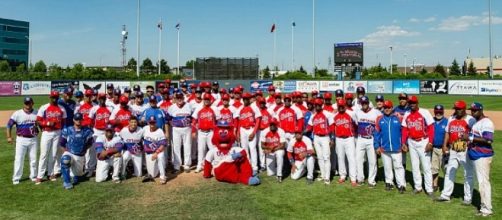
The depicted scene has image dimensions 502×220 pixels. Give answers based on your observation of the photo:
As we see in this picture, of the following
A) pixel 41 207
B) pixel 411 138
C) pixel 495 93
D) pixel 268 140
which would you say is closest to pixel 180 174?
pixel 268 140

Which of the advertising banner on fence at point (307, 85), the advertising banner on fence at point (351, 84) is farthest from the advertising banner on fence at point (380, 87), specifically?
the advertising banner on fence at point (307, 85)

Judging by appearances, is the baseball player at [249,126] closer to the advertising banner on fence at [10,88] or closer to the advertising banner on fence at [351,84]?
the advertising banner on fence at [351,84]

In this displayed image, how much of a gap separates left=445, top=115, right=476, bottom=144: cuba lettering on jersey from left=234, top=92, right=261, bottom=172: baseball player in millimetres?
4044

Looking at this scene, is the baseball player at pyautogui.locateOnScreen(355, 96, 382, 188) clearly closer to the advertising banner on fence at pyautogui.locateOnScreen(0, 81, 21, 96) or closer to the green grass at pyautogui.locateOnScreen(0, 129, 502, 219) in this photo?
the green grass at pyautogui.locateOnScreen(0, 129, 502, 219)

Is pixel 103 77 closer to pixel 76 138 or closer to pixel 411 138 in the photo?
pixel 76 138

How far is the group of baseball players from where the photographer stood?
24.7 ft

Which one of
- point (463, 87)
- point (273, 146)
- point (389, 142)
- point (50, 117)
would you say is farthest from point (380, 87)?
point (50, 117)

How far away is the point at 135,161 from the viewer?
8.93 meters

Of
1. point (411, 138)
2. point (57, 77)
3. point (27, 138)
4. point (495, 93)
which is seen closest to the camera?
point (411, 138)

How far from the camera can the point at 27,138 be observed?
27.2 feet

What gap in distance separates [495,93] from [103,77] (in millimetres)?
39384

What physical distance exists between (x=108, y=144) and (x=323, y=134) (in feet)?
15.3

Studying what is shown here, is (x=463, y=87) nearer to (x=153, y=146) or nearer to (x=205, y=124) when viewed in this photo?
(x=205, y=124)

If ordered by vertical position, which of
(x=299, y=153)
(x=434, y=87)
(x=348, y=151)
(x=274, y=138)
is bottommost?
(x=299, y=153)
